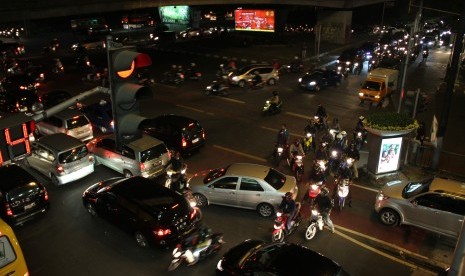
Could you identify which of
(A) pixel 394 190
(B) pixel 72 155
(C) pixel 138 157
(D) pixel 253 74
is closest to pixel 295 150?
(A) pixel 394 190

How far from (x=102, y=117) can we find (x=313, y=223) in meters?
13.7

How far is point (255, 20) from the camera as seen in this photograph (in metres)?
56.9

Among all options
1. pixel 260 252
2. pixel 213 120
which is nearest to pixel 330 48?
pixel 213 120

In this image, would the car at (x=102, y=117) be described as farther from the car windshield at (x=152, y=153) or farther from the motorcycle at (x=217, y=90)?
the motorcycle at (x=217, y=90)

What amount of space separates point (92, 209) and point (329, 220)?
7879mm

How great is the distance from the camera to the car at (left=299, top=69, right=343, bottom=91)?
1179 inches

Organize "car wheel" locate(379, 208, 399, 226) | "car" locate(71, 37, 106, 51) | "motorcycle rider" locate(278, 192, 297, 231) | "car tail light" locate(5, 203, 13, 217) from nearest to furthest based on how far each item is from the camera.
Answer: "motorcycle rider" locate(278, 192, 297, 231) → "car tail light" locate(5, 203, 13, 217) → "car wheel" locate(379, 208, 399, 226) → "car" locate(71, 37, 106, 51)

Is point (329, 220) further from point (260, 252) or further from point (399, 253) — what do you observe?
point (260, 252)

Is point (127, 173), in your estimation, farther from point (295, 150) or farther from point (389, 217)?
point (389, 217)

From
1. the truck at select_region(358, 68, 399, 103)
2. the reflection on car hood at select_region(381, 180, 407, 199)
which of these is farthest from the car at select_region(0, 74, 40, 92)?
the reflection on car hood at select_region(381, 180, 407, 199)

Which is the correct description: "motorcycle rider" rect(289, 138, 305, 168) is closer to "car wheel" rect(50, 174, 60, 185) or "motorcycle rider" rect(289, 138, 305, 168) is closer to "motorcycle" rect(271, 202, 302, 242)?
"motorcycle" rect(271, 202, 302, 242)

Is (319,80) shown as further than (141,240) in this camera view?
Yes

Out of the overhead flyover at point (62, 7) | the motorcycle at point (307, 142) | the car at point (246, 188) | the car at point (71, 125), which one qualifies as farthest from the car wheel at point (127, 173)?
the overhead flyover at point (62, 7)

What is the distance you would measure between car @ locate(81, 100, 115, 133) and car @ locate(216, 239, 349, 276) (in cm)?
1353
